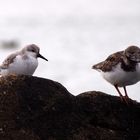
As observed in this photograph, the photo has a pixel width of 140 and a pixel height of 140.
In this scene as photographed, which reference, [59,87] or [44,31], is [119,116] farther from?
[44,31]

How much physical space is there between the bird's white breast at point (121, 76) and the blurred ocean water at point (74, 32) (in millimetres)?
6922

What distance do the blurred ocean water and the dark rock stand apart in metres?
8.09

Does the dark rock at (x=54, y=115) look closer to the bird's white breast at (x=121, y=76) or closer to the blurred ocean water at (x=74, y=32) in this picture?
the bird's white breast at (x=121, y=76)

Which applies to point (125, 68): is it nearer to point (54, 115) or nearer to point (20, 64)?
point (20, 64)

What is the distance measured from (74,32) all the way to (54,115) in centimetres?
1825

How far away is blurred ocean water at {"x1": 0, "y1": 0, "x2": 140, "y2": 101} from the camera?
20531mm

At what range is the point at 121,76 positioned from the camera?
9680 mm

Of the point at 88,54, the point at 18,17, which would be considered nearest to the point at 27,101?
the point at 88,54

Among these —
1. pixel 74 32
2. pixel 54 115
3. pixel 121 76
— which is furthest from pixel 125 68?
pixel 74 32

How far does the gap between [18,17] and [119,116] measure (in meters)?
20.9

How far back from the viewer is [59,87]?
8531mm

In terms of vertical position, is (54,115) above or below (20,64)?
below

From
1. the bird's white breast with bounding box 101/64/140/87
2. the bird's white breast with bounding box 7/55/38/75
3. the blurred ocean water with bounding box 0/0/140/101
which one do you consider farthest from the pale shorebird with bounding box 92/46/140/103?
the blurred ocean water with bounding box 0/0/140/101

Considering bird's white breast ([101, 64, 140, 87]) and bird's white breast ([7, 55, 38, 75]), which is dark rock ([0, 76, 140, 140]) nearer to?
bird's white breast ([101, 64, 140, 87])
